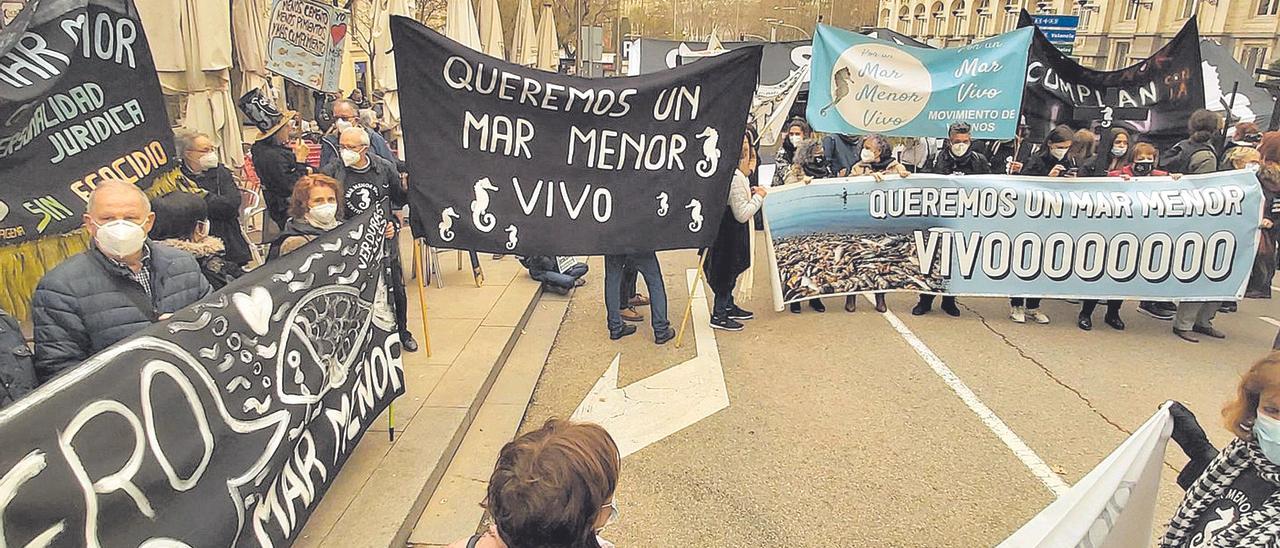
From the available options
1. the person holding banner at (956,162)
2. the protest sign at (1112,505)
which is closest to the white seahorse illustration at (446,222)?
the protest sign at (1112,505)

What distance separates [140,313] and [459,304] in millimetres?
3887

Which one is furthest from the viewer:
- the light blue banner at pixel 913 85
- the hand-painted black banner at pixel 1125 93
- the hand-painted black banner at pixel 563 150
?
the hand-painted black banner at pixel 1125 93

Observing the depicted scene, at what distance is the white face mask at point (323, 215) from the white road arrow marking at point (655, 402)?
6.20ft

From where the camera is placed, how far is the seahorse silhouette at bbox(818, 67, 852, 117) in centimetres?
729

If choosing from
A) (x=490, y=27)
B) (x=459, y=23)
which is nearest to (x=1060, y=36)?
(x=490, y=27)

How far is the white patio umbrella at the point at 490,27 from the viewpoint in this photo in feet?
44.8

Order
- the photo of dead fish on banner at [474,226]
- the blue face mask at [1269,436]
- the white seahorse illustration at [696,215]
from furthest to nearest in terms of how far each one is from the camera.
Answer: the white seahorse illustration at [696,215], the photo of dead fish on banner at [474,226], the blue face mask at [1269,436]

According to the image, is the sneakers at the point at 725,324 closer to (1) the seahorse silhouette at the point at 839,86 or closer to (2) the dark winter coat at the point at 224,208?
(1) the seahorse silhouette at the point at 839,86

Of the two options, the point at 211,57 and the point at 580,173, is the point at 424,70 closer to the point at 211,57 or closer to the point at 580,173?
the point at 580,173

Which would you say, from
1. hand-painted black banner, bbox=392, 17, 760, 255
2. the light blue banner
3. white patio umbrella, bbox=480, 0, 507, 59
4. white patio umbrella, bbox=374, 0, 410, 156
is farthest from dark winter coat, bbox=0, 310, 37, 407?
white patio umbrella, bbox=480, 0, 507, 59

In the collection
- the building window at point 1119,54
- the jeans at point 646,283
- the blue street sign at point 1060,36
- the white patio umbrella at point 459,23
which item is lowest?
the jeans at point 646,283

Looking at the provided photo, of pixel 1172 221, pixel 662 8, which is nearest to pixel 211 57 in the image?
pixel 1172 221

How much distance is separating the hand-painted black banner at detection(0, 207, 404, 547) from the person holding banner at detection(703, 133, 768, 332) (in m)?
3.33

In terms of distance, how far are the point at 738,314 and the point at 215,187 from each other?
14.1 ft
